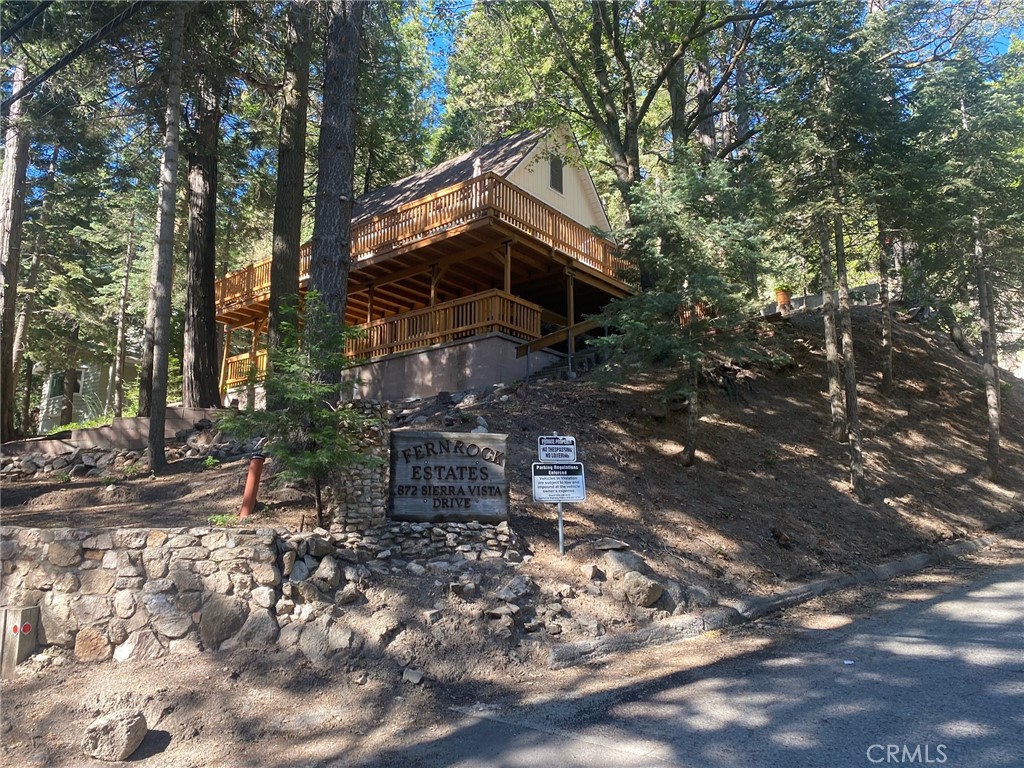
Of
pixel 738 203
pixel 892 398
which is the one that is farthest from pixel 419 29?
pixel 892 398

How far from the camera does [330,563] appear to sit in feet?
22.1

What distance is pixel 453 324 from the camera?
50.8 ft

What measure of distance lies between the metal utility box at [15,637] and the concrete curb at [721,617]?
14.9ft

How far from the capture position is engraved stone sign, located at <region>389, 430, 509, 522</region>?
781cm

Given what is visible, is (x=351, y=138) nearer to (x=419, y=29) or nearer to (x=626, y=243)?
(x=626, y=243)

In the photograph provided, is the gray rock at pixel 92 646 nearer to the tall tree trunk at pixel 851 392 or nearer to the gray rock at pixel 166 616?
the gray rock at pixel 166 616

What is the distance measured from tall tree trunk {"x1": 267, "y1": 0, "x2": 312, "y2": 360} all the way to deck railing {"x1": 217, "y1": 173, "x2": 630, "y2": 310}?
3.73 metres

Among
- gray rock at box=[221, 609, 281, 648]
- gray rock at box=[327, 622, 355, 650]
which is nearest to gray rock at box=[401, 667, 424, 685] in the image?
gray rock at box=[327, 622, 355, 650]

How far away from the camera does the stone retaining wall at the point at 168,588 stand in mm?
5969

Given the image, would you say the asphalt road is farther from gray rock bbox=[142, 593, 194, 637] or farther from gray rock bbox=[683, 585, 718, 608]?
gray rock bbox=[142, 593, 194, 637]

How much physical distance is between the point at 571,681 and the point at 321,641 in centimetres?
229

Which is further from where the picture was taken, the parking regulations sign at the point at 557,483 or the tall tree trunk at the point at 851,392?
the tall tree trunk at the point at 851,392

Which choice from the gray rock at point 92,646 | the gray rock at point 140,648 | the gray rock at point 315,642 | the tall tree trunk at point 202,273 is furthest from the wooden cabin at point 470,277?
the gray rock at point 92,646

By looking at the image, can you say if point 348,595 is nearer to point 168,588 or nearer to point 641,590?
point 168,588
